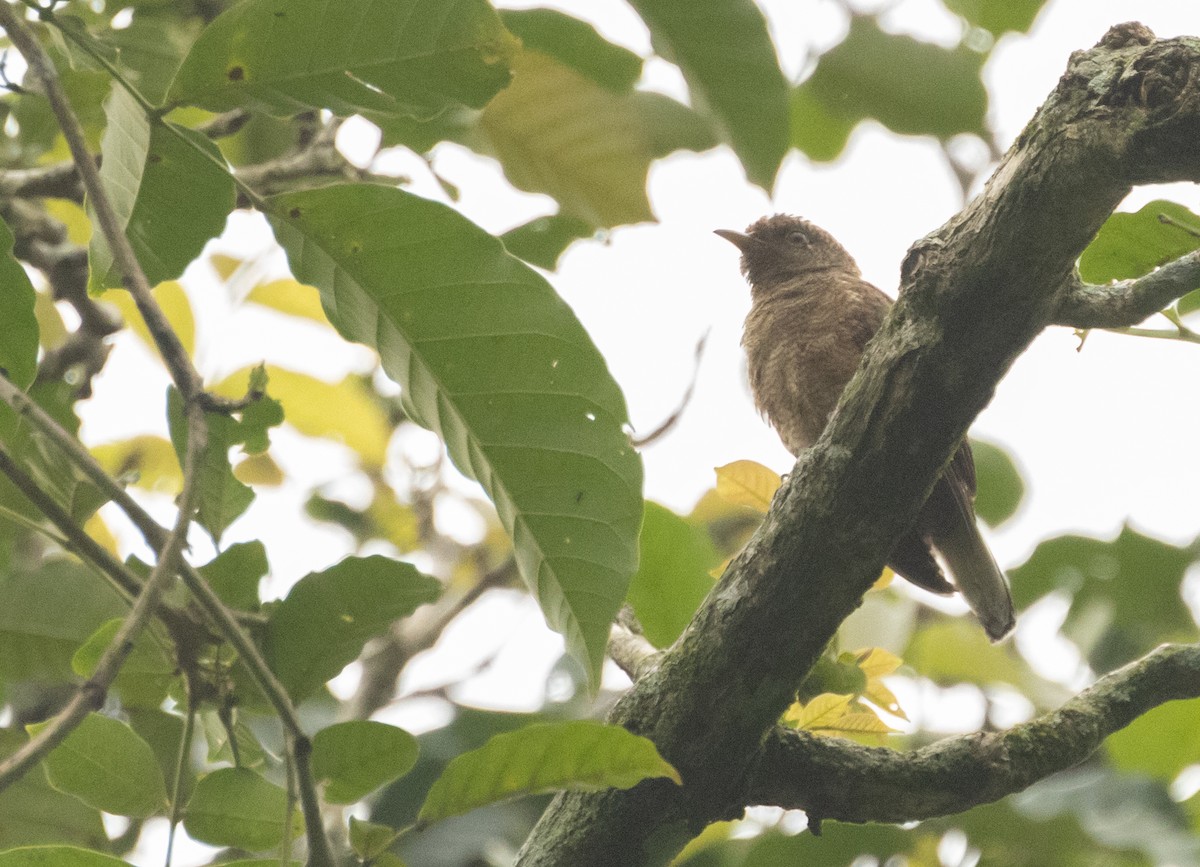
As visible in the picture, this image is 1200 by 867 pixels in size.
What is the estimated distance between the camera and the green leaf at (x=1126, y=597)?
12.1 feet

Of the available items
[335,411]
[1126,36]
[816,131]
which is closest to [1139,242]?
[1126,36]

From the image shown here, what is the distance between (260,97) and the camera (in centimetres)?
204

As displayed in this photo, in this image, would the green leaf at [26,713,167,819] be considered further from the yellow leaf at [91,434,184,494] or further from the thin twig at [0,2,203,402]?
the yellow leaf at [91,434,184,494]

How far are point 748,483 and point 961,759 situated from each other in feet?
2.42

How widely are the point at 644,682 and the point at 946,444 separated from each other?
0.65 metres

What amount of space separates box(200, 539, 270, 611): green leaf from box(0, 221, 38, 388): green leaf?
0.41 meters

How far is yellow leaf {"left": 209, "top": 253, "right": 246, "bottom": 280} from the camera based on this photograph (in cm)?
467

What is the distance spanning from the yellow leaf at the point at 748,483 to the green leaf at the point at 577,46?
40.1 inches

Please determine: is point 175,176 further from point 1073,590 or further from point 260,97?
point 1073,590

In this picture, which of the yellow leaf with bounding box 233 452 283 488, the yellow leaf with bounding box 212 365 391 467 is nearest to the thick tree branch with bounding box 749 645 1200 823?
the yellow leaf with bounding box 212 365 391 467

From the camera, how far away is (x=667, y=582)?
2.66 metres

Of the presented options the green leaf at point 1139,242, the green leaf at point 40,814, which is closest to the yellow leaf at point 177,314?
the green leaf at point 40,814

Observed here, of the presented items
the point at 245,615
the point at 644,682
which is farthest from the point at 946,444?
the point at 245,615

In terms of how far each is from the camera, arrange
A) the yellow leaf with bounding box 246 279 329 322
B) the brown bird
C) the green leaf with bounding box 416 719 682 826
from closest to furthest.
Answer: the green leaf with bounding box 416 719 682 826 → the brown bird → the yellow leaf with bounding box 246 279 329 322
